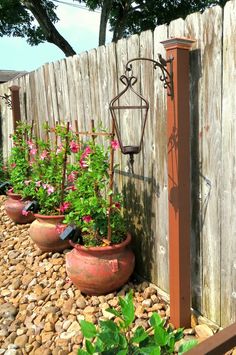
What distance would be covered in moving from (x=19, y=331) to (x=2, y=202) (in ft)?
10.7

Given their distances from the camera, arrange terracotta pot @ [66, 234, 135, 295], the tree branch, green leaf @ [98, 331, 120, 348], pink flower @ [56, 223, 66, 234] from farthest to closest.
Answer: the tree branch, pink flower @ [56, 223, 66, 234], terracotta pot @ [66, 234, 135, 295], green leaf @ [98, 331, 120, 348]

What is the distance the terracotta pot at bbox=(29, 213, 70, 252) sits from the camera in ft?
10.5

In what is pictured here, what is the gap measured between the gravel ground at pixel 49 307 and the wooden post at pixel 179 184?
18cm

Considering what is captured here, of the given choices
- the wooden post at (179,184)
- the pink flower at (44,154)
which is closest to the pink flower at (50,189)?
the pink flower at (44,154)

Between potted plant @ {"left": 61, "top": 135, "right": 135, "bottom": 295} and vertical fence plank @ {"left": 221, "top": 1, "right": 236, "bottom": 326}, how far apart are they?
74 centimetres

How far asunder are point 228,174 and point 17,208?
2.83 meters

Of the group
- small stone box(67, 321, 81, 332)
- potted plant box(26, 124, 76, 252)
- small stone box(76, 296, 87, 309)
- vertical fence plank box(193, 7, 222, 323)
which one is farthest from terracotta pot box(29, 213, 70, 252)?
vertical fence plank box(193, 7, 222, 323)

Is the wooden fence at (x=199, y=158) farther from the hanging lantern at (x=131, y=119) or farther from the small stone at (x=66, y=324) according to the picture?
the small stone at (x=66, y=324)

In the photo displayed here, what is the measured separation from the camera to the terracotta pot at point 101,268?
8.01ft

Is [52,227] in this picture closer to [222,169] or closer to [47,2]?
[222,169]

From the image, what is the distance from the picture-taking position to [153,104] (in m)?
2.36

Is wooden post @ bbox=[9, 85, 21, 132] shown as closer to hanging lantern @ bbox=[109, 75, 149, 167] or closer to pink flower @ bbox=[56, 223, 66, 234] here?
pink flower @ bbox=[56, 223, 66, 234]

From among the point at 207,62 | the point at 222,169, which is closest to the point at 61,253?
the point at 222,169

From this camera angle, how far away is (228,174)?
1893 millimetres
